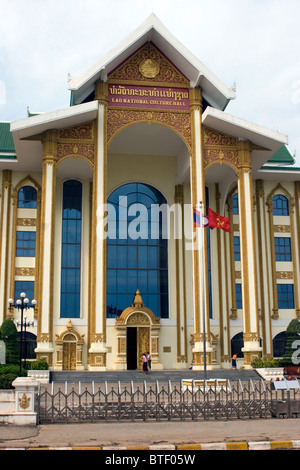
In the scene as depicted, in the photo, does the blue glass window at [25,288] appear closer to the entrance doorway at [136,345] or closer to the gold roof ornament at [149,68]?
the entrance doorway at [136,345]

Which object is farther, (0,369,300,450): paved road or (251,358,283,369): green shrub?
(251,358,283,369): green shrub

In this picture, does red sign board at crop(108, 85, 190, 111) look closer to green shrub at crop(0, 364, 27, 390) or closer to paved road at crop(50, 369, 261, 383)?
paved road at crop(50, 369, 261, 383)

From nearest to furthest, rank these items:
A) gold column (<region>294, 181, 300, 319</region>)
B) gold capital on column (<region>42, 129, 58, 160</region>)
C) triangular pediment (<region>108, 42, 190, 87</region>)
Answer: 1. gold capital on column (<region>42, 129, 58, 160</region>)
2. triangular pediment (<region>108, 42, 190, 87</region>)
3. gold column (<region>294, 181, 300, 319</region>)

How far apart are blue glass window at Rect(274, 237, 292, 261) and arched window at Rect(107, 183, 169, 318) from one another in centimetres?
694

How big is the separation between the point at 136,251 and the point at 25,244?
20.1 feet

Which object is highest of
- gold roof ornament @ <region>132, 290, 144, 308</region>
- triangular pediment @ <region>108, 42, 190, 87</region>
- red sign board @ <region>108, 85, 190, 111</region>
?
triangular pediment @ <region>108, 42, 190, 87</region>

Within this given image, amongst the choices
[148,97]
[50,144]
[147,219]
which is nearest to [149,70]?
[148,97]

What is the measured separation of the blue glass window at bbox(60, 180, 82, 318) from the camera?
1252 inches

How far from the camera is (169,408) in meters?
16.8

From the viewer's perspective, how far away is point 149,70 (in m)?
30.9

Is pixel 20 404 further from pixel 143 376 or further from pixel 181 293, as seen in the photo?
pixel 181 293

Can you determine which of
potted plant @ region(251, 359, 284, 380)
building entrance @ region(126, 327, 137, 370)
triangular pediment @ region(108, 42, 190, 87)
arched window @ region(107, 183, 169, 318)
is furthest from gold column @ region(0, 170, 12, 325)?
potted plant @ region(251, 359, 284, 380)
